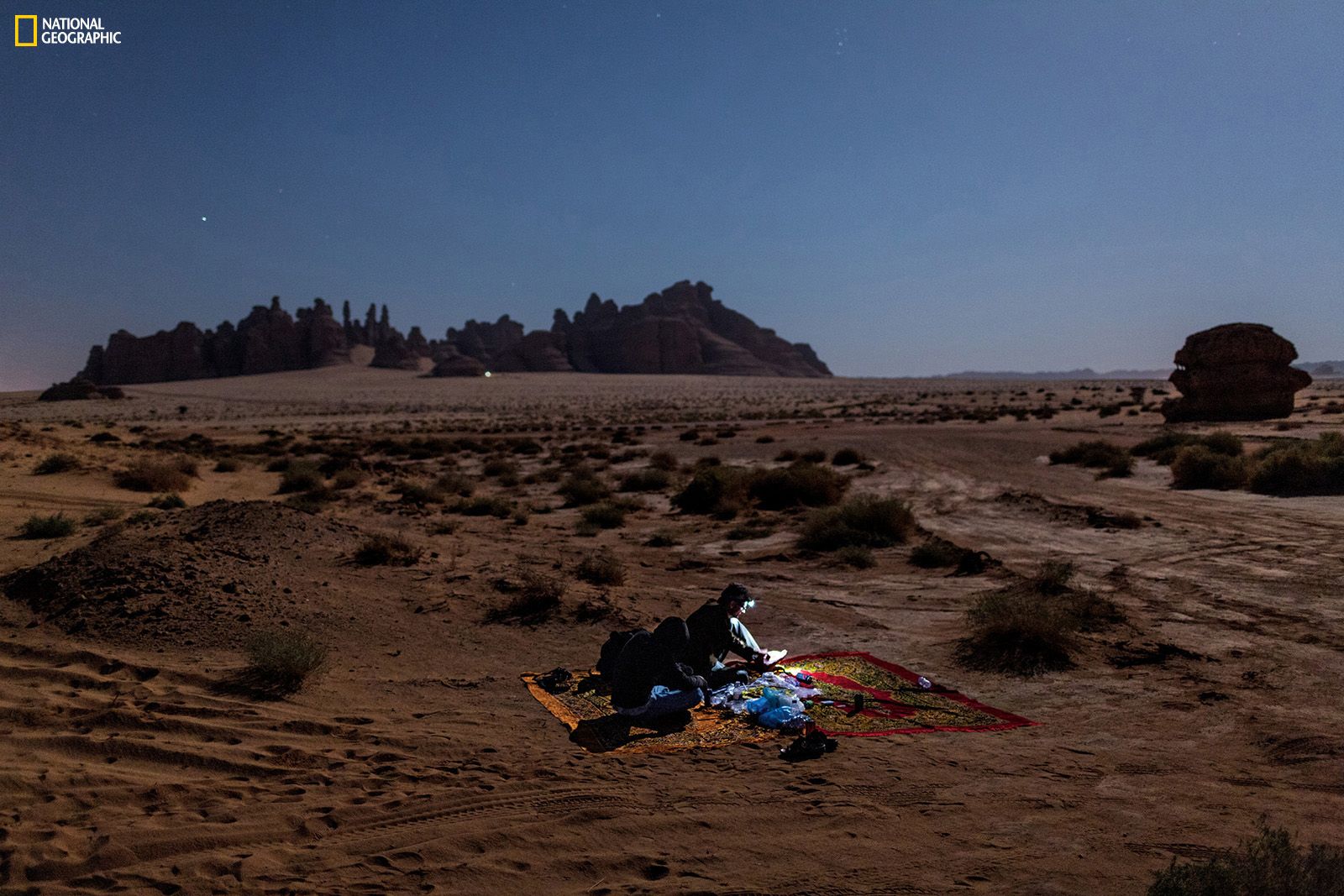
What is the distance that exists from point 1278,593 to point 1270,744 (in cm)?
501

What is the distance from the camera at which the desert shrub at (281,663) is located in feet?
21.9

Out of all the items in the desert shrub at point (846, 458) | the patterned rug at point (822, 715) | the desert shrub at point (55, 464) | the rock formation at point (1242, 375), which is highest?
the rock formation at point (1242, 375)

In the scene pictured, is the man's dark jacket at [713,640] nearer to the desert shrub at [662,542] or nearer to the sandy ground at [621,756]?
the sandy ground at [621,756]

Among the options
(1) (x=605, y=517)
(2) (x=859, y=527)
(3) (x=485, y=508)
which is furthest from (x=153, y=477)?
(2) (x=859, y=527)

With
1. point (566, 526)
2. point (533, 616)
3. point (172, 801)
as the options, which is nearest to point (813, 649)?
point (533, 616)

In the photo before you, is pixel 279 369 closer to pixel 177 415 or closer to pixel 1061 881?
pixel 177 415

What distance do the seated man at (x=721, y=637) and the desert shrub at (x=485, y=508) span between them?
10.8 metres

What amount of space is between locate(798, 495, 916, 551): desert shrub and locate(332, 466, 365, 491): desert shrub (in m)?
13.2

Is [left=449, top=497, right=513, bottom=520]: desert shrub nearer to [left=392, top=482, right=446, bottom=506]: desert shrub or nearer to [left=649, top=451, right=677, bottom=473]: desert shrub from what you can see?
[left=392, top=482, right=446, bottom=506]: desert shrub

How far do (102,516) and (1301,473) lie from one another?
24242 millimetres

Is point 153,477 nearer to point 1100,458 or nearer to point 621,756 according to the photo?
point 621,756

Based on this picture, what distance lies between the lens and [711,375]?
173500 mm

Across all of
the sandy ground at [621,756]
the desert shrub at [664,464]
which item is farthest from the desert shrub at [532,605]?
the desert shrub at [664,464]

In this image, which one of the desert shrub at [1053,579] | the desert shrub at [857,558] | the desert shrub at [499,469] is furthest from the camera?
the desert shrub at [499,469]
